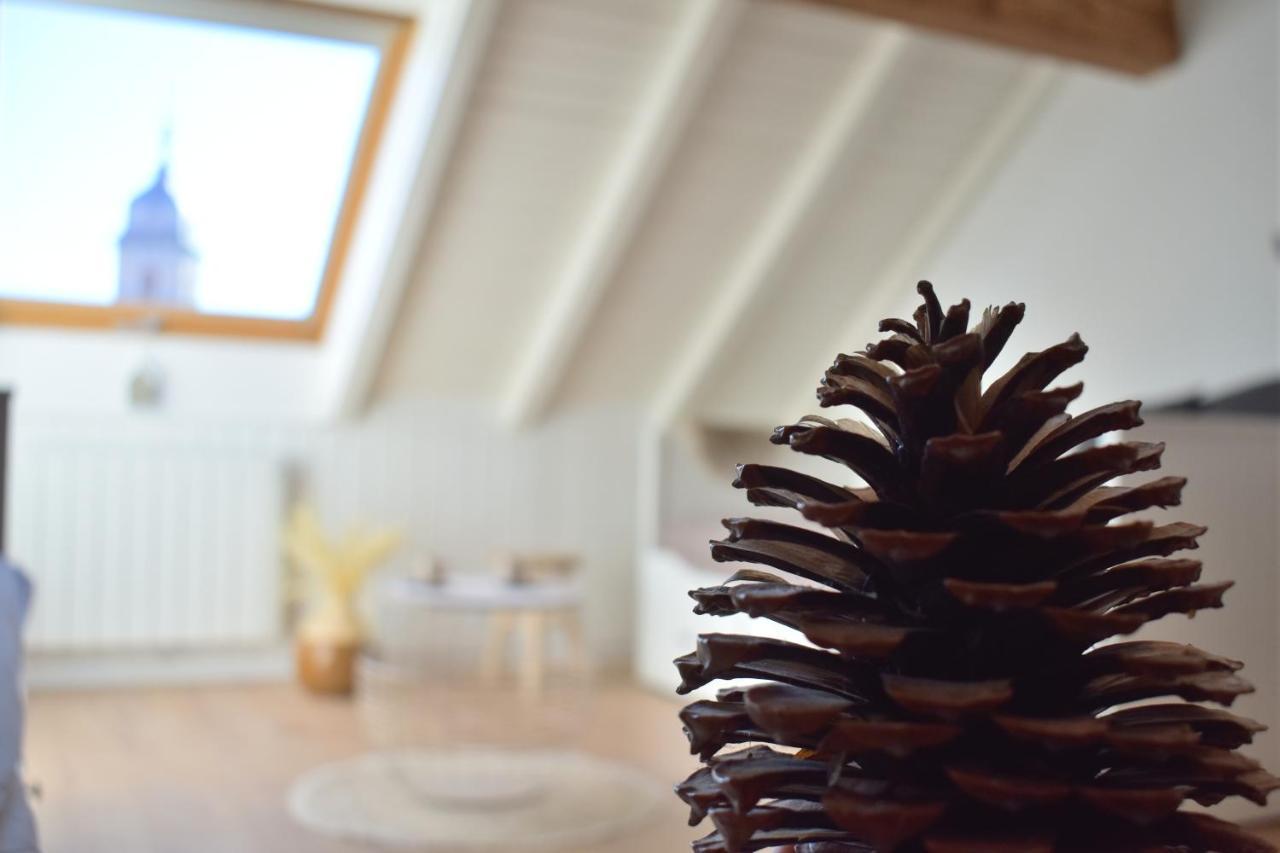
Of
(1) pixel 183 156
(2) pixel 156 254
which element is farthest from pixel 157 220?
(1) pixel 183 156

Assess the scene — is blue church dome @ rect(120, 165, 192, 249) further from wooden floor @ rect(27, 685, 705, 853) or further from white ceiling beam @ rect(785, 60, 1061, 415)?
white ceiling beam @ rect(785, 60, 1061, 415)

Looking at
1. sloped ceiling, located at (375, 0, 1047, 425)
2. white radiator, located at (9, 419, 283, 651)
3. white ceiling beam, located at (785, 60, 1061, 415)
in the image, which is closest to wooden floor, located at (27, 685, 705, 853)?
white radiator, located at (9, 419, 283, 651)

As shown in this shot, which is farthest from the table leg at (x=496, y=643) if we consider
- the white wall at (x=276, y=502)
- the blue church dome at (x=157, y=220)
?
the blue church dome at (x=157, y=220)

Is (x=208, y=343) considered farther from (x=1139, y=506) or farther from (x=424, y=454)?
(x=1139, y=506)

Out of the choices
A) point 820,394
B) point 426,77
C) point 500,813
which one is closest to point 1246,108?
point 426,77

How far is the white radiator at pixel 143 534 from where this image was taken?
14.1ft

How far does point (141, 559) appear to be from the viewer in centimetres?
440

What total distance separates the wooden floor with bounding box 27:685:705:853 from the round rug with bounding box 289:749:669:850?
0.24 feet

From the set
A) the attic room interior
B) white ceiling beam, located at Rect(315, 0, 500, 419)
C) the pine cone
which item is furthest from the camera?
white ceiling beam, located at Rect(315, 0, 500, 419)

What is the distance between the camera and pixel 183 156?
166 inches

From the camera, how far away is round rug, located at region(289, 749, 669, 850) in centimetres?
268

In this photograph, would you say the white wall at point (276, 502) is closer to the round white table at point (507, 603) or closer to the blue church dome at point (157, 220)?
the round white table at point (507, 603)

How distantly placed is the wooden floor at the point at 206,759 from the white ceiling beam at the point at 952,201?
175cm

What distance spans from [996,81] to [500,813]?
2985 mm
